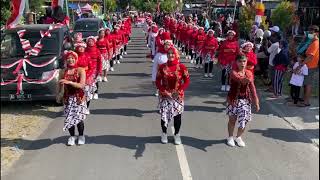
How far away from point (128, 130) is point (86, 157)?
170 cm

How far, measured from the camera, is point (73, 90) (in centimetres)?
749

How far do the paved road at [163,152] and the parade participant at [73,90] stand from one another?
19.4 inches

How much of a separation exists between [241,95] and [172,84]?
1.07 m

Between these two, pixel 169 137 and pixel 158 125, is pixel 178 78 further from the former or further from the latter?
pixel 158 125

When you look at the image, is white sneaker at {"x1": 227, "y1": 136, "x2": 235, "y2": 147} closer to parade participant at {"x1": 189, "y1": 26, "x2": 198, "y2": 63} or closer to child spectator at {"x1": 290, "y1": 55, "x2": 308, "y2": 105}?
child spectator at {"x1": 290, "y1": 55, "x2": 308, "y2": 105}

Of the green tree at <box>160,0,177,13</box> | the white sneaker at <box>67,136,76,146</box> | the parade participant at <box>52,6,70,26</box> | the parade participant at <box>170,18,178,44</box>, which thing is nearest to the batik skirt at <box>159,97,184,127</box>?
the white sneaker at <box>67,136,76,146</box>

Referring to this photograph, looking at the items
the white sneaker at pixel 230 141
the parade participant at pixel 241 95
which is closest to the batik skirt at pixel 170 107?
the parade participant at pixel 241 95

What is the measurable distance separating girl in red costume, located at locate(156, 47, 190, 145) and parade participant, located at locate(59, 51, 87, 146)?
46.8 inches

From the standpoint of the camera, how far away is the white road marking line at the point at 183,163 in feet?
21.1

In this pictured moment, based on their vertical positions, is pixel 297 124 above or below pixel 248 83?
below

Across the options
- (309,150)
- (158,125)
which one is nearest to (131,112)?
(158,125)

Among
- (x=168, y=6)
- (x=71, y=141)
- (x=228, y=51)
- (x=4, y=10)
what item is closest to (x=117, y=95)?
(x=228, y=51)

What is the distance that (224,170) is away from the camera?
6637 millimetres

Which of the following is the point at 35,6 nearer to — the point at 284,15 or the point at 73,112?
the point at 284,15
